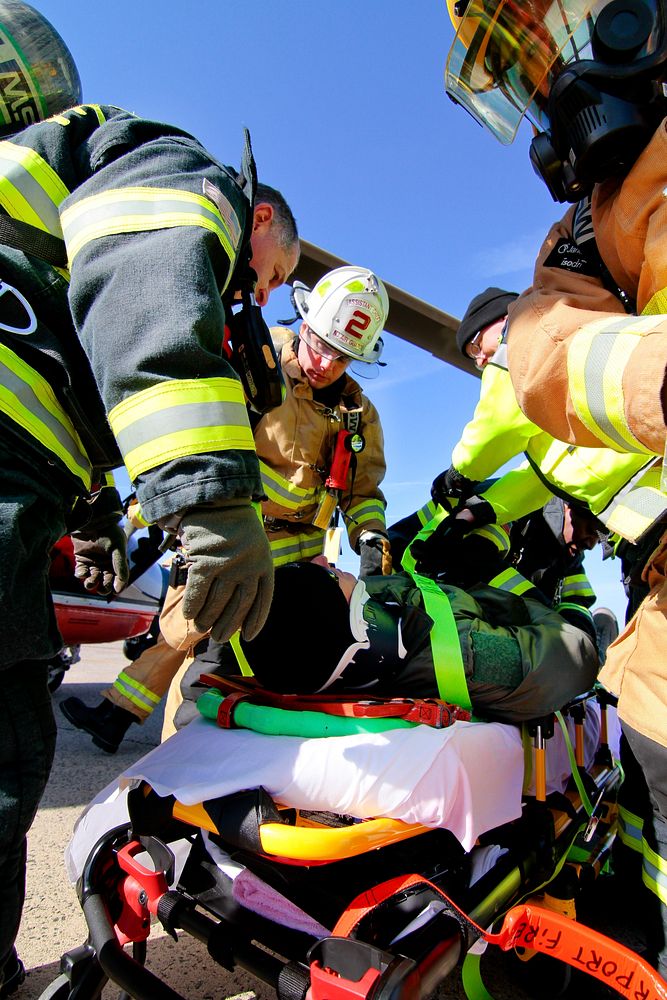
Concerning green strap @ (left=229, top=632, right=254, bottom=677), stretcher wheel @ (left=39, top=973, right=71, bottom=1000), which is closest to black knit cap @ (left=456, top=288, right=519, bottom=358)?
green strap @ (left=229, top=632, right=254, bottom=677)

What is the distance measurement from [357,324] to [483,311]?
0.61 metres

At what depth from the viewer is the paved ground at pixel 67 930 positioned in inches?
58.3

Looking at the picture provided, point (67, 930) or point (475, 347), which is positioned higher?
point (475, 347)

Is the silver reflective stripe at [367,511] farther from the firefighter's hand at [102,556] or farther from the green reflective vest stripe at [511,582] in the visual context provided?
the firefighter's hand at [102,556]

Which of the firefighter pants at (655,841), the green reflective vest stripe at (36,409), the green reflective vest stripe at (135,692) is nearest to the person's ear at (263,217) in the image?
the green reflective vest stripe at (36,409)

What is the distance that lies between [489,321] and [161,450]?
94.6 inches

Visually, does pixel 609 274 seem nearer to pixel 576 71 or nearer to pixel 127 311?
pixel 576 71

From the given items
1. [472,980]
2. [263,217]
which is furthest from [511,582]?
[263,217]

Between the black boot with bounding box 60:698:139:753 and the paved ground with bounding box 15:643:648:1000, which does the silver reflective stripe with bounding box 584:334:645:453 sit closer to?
the paved ground with bounding box 15:643:648:1000

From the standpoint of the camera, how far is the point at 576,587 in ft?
11.0

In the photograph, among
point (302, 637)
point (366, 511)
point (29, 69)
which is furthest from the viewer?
point (366, 511)

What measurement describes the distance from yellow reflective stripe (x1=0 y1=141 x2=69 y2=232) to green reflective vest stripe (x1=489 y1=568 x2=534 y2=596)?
1.90 meters

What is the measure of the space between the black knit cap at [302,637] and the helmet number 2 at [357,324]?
185 centimetres

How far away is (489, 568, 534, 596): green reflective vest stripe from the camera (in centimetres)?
243
